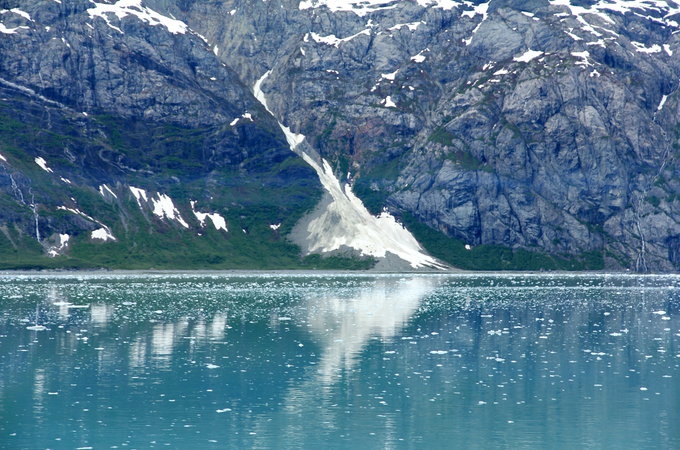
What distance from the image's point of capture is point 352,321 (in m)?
107

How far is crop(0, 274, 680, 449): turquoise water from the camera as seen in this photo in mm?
48750

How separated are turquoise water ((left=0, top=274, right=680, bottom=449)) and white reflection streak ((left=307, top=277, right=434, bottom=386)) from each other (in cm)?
51

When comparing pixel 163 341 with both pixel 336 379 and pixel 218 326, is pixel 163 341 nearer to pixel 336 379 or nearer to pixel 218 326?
pixel 218 326

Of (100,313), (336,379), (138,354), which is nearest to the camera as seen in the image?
(336,379)

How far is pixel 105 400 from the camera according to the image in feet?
187

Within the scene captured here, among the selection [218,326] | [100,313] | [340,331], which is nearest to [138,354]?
[218,326]

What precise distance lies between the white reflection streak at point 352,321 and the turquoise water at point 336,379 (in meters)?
0.51

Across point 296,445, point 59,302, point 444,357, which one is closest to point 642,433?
point 296,445

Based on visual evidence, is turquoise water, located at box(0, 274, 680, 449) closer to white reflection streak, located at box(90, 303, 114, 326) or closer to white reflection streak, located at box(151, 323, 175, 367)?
white reflection streak, located at box(151, 323, 175, 367)

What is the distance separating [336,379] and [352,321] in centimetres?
4154

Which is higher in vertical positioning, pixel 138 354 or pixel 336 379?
pixel 138 354

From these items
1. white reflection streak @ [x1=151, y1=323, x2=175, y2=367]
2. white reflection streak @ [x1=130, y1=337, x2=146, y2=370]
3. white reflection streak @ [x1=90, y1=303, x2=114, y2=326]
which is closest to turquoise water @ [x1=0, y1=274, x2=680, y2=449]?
white reflection streak @ [x1=130, y1=337, x2=146, y2=370]

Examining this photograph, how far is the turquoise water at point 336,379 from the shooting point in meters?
48.8

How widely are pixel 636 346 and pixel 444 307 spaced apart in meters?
48.6
